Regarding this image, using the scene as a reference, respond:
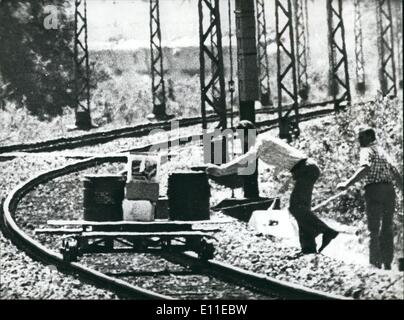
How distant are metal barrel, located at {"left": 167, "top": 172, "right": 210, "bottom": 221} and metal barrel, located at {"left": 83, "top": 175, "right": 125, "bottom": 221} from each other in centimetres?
70

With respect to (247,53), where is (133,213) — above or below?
below

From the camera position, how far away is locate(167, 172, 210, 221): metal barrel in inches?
376

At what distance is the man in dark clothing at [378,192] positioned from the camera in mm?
8758

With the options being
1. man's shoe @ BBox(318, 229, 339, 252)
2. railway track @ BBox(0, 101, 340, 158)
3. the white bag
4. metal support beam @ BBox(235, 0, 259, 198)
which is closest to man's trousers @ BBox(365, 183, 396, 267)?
man's shoe @ BBox(318, 229, 339, 252)

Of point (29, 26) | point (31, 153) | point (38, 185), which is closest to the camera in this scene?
point (38, 185)

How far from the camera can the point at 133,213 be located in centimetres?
923

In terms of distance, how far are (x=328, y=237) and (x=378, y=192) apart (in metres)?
0.98

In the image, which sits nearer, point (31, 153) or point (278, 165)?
point (278, 165)

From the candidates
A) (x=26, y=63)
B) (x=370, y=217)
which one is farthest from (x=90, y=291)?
(x=26, y=63)

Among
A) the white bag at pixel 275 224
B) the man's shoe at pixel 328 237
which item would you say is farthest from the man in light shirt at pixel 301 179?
the white bag at pixel 275 224

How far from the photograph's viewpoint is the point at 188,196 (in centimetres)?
955

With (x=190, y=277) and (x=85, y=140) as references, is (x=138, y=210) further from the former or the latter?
(x=85, y=140)

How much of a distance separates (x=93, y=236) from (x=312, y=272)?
282cm
